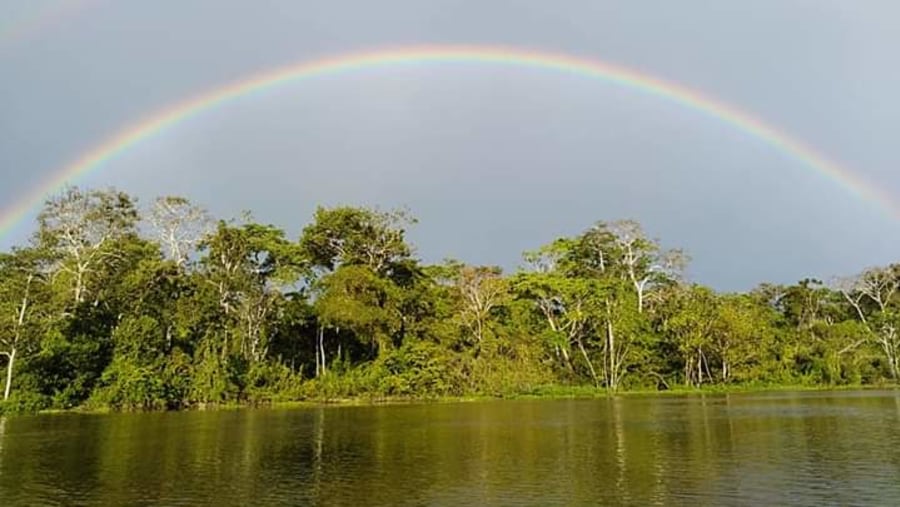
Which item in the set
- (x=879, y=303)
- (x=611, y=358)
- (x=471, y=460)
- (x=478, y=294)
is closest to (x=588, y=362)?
(x=611, y=358)

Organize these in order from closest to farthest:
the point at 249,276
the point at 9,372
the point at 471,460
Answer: the point at 471,460 → the point at 9,372 → the point at 249,276

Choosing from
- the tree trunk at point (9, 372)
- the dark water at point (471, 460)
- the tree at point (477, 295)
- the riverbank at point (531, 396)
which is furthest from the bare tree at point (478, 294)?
the tree trunk at point (9, 372)

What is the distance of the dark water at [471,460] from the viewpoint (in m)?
18.0

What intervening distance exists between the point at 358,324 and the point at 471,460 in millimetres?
35306

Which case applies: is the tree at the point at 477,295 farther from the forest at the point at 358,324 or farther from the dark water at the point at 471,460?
the dark water at the point at 471,460

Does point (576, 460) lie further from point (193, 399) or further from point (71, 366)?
point (71, 366)

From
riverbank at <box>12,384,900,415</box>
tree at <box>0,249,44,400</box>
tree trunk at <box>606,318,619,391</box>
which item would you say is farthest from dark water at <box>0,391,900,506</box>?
tree trunk at <box>606,318,619,391</box>

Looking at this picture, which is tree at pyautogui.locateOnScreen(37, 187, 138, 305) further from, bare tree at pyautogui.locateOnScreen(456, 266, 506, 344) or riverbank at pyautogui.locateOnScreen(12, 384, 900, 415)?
bare tree at pyautogui.locateOnScreen(456, 266, 506, 344)

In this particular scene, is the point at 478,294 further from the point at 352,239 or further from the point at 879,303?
the point at 879,303

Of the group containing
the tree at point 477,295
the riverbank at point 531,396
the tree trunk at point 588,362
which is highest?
the tree at point 477,295

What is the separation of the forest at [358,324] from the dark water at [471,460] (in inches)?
507

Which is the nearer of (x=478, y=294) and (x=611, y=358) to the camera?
(x=478, y=294)

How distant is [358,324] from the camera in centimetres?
5828

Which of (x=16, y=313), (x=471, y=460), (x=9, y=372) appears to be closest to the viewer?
(x=471, y=460)
